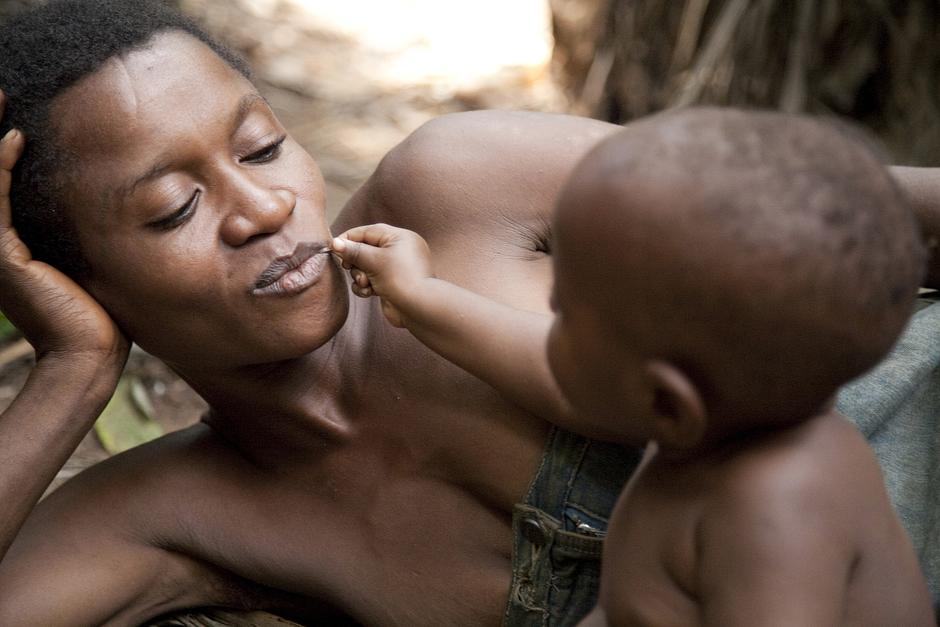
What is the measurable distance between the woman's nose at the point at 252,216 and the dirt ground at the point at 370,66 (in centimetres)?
200

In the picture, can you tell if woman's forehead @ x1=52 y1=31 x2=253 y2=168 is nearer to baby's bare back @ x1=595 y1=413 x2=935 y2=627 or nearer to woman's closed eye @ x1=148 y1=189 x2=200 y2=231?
woman's closed eye @ x1=148 y1=189 x2=200 y2=231

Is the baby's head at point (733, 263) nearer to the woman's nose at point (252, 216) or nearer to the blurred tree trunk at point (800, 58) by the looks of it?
the woman's nose at point (252, 216)

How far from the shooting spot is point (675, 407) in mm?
1079

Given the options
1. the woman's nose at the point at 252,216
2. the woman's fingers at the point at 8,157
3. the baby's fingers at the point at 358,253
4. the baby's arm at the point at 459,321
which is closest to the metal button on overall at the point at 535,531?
the baby's arm at the point at 459,321

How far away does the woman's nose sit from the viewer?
5.02 ft

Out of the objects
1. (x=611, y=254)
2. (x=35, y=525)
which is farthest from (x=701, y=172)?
(x=35, y=525)

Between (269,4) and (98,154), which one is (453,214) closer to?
(98,154)

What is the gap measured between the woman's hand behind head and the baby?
0.84 meters

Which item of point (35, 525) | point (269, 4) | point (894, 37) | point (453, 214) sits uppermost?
point (453, 214)

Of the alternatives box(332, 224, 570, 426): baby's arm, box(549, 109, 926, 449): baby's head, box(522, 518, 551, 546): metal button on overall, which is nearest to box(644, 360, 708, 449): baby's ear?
box(549, 109, 926, 449): baby's head

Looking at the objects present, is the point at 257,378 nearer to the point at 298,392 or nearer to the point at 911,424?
the point at 298,392

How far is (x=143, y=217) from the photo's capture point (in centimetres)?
155

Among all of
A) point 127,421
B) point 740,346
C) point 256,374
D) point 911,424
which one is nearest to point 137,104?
point 256,374

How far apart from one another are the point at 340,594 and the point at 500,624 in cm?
27
